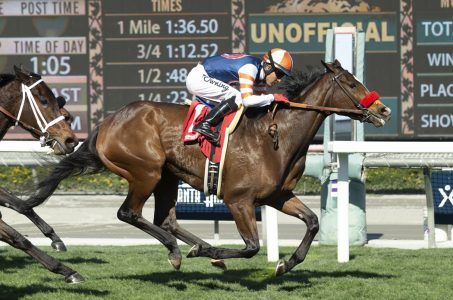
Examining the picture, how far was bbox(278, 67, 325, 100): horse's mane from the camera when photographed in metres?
7.54

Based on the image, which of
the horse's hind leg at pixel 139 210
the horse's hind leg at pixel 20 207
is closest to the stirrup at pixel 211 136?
the horse's hind leg at pixel 139 210

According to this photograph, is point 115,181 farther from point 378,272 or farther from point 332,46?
point 378,272

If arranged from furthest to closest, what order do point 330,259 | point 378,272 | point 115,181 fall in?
point 115,181, point 330,259, point 378,272

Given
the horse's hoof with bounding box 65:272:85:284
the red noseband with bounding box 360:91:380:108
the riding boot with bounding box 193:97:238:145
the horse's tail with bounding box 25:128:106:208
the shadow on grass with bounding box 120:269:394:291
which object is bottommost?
the shadow on grass with bounding box 120:269:394:291

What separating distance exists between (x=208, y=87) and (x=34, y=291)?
186 cm

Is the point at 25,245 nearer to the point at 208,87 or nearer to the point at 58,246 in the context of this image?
the point at 208,87

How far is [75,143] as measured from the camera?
22.9 feet

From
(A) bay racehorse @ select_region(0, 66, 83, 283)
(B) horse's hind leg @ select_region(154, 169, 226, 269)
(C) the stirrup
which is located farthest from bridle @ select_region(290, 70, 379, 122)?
(A) bay racehorse @ select_region(0, 66, 83, 283)

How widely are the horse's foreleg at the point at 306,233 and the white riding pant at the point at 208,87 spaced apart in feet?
2.76

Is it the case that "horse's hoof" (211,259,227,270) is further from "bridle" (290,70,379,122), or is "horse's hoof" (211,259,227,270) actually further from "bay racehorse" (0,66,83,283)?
"bridle" (290,70,379,122)

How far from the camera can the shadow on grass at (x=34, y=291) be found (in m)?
6.80

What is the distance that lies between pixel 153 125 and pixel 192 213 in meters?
2.77

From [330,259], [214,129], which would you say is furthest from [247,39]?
[214,129]

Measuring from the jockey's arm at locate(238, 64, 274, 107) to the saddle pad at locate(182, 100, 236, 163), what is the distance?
0.60ft
